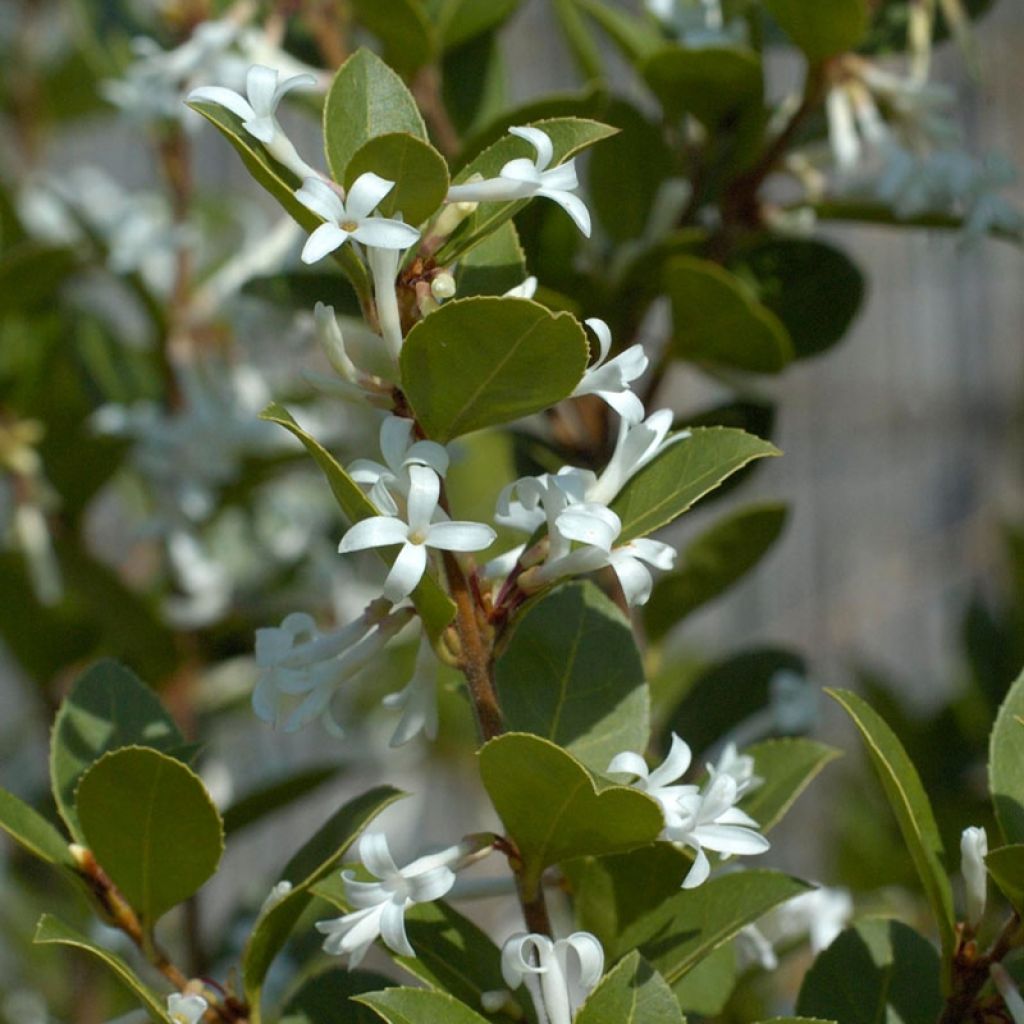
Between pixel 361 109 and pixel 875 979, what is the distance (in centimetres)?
43

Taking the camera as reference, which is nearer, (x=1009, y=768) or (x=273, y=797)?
(x=1009, y=768)

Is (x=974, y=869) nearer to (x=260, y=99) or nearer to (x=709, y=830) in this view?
(x=709, y=830)

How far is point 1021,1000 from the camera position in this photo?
570mm

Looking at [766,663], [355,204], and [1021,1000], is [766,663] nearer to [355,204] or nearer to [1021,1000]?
[1021,1000]

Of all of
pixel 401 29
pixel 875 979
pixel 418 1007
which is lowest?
pixel 875 979

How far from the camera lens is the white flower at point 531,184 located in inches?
21.7

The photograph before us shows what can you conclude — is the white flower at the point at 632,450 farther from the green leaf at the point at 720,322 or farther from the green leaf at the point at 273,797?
the green leaf at the point at 273,797

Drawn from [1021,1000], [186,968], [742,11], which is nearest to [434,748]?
[186,968]

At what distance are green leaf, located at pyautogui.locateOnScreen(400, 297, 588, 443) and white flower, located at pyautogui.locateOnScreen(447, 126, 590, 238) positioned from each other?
43mm

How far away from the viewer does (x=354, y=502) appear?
21.4 inches

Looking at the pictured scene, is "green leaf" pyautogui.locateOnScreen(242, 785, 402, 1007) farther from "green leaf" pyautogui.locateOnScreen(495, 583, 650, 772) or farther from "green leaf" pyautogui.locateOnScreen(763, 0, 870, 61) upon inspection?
"green leaf" pyautogui.locateOnScreen(763, 0, 870, 61)

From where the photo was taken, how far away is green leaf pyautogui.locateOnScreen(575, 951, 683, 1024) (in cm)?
54

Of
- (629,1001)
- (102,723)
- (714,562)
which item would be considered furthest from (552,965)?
(714,562)

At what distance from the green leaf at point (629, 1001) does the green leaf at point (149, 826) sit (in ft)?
0.59
